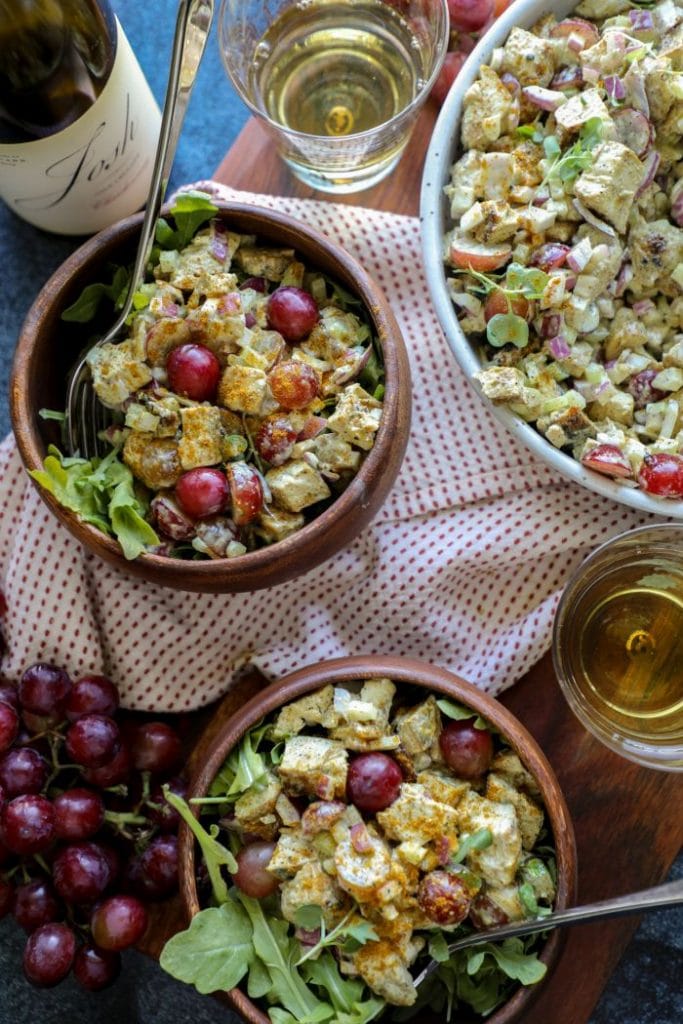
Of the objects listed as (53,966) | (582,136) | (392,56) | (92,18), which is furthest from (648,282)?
(53,966)

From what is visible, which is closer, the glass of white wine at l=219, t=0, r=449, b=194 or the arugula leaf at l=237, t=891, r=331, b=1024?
the arugula leaf at l=237, t=891, r=331, b=1024

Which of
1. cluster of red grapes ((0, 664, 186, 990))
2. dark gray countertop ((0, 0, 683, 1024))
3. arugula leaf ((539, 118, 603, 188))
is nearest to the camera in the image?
arugula leaf ((539, 118, 603, 188))

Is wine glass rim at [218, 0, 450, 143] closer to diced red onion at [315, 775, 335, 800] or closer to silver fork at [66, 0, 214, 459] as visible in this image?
silver fork at [66, 0, 214, 459]

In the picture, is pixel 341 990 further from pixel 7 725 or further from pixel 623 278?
pixel 623 278

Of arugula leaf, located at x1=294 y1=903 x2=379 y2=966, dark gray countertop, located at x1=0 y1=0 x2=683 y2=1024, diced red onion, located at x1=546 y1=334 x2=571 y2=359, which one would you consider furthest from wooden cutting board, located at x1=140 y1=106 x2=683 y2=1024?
diced red onion, located at x1=546 y1=334 x2=571 y2=359

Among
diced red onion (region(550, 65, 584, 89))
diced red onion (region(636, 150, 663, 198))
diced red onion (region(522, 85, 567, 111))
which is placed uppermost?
diced red onion (region(550, 65, 584, 89))

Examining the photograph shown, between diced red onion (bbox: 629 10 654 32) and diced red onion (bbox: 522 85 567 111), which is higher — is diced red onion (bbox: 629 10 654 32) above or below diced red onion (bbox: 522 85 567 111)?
above

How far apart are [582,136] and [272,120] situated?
347 millimetres

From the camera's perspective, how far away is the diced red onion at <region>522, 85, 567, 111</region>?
3.76ft

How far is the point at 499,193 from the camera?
115 centimetres

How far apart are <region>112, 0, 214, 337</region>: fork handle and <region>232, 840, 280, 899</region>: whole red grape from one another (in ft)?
1.77

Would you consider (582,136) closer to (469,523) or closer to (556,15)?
(556,15)

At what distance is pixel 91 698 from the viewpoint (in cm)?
126

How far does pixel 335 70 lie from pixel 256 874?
2.92ft
